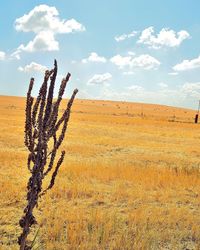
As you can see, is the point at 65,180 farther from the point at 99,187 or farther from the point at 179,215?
the point at 179,215

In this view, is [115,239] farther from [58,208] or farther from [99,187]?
→ [99,187]

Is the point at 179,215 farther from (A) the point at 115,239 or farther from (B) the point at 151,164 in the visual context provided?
(B) the point at 151,164

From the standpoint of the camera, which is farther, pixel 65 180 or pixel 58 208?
pixel 65 180

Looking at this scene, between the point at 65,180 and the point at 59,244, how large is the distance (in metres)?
7.29

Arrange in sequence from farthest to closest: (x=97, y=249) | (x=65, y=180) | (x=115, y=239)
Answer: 1. (x=65, y=180)
2. (x=115, y=239)
3. (x=97, y=249)

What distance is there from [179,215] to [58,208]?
3.66 m

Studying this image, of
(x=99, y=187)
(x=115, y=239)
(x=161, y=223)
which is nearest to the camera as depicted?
(x=115, y=239)

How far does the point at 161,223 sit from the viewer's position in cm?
1045

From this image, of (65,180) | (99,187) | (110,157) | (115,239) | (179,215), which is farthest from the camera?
(110,157)

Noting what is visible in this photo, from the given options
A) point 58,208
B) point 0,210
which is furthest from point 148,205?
point 0,210

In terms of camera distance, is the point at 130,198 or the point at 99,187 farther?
the point at 99,187

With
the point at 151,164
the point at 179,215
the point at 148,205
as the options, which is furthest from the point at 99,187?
the point at 151,164

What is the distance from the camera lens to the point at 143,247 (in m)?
8.50

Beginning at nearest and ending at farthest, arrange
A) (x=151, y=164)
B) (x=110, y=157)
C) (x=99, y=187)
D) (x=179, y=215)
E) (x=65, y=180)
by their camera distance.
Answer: (x=179, y=215), (x=99, y=187), (x=65, y=180), (x=151, y=164), (x=110, y=157)
